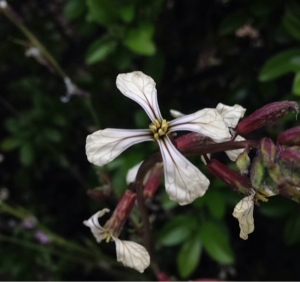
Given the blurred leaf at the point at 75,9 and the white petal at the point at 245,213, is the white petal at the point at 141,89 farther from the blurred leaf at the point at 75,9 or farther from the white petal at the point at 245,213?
the blurred leaf at the point at 75,9

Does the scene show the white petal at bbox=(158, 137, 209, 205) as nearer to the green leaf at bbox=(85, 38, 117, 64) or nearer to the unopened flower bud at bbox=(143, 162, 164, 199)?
the unopened flower bud at bbox=(143, 162, 164, 199)

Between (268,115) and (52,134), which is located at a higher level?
(268,115)

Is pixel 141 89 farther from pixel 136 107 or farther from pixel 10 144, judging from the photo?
pixel 10 144

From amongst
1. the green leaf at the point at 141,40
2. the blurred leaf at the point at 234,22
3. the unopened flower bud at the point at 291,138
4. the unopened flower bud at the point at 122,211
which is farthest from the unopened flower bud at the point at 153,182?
the blurred leaf at the point at 234,22

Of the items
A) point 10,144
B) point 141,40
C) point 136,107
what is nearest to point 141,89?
point 141,40

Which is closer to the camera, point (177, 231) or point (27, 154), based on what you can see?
point (177, 231)

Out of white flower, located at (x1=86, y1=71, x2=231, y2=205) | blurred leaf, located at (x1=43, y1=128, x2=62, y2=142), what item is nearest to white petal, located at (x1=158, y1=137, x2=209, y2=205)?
white flower, located at (x1=86, y1=71, x2=231, y2=205)
